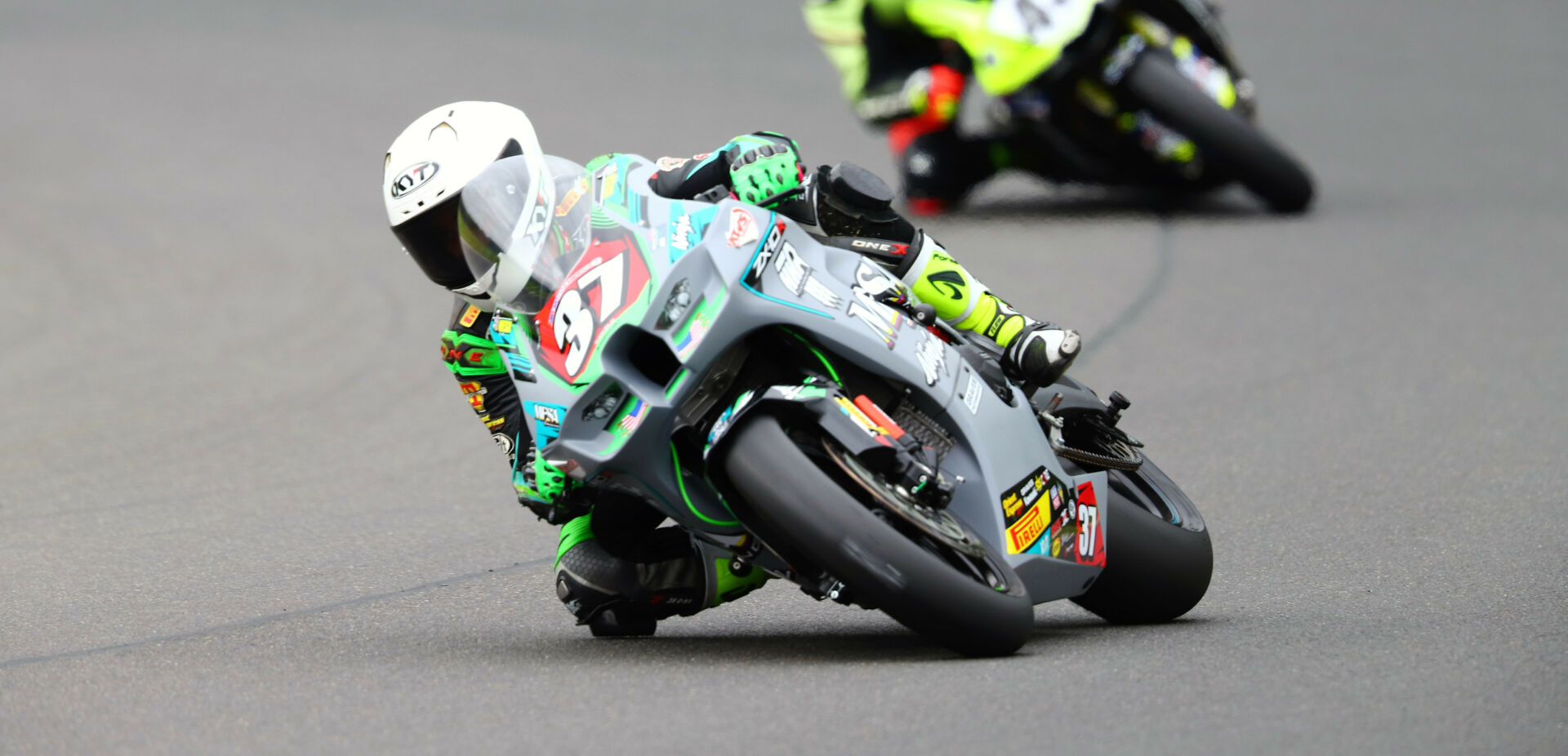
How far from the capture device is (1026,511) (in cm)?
443

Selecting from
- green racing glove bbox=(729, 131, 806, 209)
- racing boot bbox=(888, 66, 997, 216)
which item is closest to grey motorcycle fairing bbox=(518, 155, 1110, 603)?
green racing glove bbox=(729, 131, 806, 209)

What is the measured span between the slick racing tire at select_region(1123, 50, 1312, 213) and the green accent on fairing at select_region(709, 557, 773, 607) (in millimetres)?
6167

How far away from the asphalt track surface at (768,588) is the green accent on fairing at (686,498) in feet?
1.12

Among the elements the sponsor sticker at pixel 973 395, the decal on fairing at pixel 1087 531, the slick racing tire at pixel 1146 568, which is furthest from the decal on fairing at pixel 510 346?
the slick racing tire at pixel 1146 568

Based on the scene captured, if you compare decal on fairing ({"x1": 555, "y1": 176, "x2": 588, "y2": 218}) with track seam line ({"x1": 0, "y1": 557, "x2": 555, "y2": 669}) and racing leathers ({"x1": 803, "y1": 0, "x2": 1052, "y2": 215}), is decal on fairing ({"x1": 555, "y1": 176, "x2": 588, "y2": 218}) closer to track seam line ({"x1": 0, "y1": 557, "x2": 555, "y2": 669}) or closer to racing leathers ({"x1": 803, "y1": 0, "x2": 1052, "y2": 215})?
track seam line ({"x1": 0, "y1": 557, "x2": 555, "y2": 669})

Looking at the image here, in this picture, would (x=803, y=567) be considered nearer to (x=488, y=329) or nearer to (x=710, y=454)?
(x=710, y=454)

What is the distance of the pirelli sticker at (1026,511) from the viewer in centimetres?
437

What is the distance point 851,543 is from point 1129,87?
279 inches

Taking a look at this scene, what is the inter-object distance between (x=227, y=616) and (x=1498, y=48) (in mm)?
12818

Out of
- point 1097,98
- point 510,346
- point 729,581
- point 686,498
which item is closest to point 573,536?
point 729,581

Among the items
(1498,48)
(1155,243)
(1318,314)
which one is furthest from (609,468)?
(1498,48)

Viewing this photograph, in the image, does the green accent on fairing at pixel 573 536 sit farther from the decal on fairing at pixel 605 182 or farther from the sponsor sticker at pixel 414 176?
the sponsor sticker at pixel 414 176

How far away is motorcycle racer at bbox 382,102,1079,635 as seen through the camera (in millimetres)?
4355

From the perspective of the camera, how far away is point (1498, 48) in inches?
601
